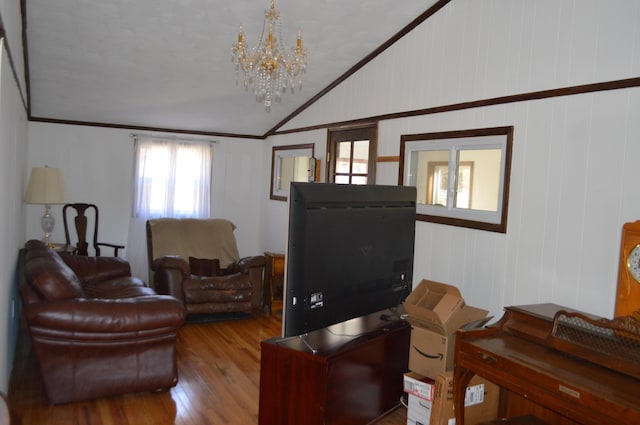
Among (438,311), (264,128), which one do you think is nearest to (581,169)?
(438,311)

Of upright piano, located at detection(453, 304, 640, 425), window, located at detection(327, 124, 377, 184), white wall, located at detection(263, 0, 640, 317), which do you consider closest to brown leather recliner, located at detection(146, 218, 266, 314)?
window, located at detection(327, 124, 377, 184)

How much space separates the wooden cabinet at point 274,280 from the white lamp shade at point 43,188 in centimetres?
222

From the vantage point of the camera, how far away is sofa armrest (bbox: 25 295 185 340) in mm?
2953

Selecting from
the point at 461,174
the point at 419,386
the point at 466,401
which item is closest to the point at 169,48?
the point at 461,174

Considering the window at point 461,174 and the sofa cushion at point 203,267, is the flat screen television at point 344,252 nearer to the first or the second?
the window at point 461,174

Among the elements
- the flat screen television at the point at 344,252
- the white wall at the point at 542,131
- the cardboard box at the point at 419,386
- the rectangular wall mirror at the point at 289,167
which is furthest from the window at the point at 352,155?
the cardboard box at the point at 419,386

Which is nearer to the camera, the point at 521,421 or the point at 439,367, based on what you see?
the point at 521,421

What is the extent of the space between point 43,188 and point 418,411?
4.14 meters

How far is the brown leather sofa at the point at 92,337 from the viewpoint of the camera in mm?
2984

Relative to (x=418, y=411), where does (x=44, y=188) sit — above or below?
above

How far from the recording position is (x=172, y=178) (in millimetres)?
6387

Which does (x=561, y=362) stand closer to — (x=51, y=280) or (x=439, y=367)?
(x=439, y=367)

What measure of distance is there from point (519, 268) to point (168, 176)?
184 inches

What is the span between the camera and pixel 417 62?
397cm
